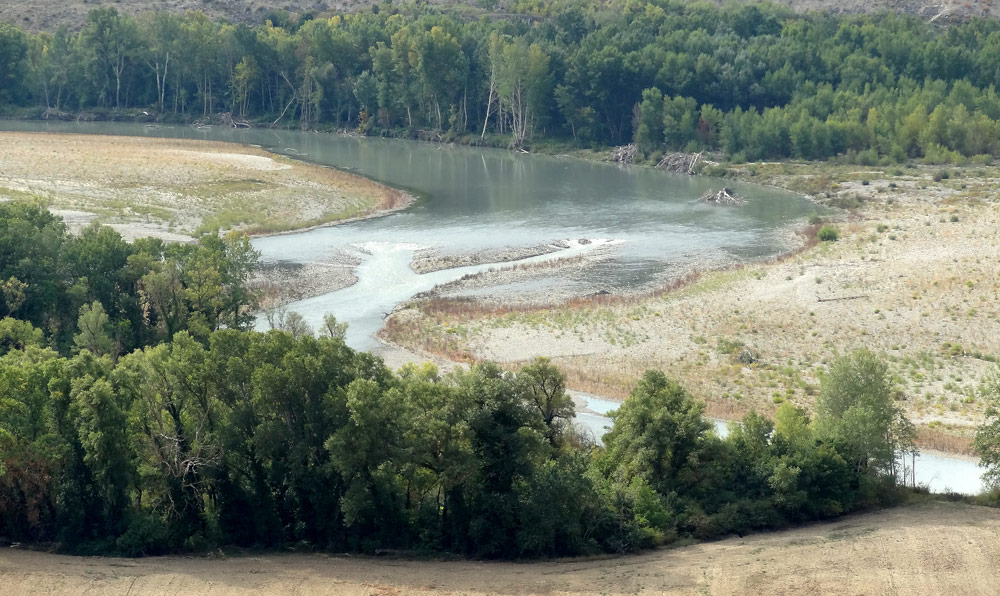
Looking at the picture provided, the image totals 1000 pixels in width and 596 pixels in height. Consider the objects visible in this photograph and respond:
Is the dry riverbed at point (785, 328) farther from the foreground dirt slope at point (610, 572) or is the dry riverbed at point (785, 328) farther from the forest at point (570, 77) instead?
the forest at point (570, 77)

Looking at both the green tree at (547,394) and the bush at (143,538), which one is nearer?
the bush at (143,538)

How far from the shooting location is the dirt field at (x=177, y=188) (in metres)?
79.5

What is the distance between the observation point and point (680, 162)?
4668 inches

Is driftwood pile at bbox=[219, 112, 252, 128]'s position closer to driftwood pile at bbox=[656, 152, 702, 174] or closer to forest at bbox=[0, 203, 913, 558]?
driftwood pile at bbox=[656, 152, 702, 174]

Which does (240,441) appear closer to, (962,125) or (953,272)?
(953,272)

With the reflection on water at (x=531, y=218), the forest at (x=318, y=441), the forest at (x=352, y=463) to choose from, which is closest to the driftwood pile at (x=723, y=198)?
the reflection on water at (x=531, y=218)

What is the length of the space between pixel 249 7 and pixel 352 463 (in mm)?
164531

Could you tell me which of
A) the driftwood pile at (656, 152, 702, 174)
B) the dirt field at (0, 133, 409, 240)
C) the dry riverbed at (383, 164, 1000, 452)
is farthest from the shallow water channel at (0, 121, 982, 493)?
the dirt field at (0, 133, 409, 240)

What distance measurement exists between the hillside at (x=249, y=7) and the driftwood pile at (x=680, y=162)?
68428 millimetres

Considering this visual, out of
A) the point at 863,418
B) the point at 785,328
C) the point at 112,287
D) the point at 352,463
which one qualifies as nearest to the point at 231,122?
the point at 112,287

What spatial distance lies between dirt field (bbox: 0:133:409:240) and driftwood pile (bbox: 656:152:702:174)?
1348 inches

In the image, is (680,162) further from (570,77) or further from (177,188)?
(177,188)

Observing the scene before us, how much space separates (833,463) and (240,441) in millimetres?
18737

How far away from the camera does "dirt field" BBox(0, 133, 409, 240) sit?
3130 inches
